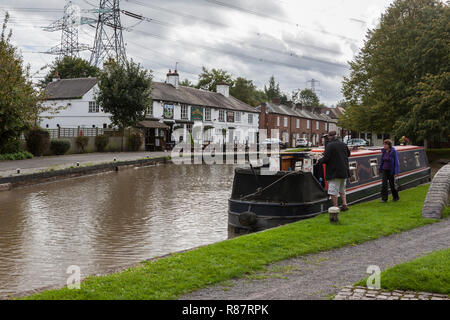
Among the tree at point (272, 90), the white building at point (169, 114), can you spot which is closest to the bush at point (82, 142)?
the white building at point (169, 114)

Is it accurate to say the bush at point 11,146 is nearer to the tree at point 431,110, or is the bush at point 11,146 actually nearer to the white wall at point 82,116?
the white wall at point 82,116

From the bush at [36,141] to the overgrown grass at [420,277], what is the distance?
978 inches

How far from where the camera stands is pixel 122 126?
35375 millimetres

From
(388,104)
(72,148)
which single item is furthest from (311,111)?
(72,148)

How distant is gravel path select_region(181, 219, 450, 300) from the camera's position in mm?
5168

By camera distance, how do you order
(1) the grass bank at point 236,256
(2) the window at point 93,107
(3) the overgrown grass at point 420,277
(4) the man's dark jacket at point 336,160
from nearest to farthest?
(3) the overgrown grass at point 420,277 < (1) the grass bank at point 236,256 < (4) the man's dark jacket at point 336,160 < (2) the window at point 93,107

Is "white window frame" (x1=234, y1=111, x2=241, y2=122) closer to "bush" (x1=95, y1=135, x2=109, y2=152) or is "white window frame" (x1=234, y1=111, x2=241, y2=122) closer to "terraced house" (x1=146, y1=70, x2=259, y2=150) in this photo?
"terraced house" (x1=146, y1=70, x2=259, y2=150)

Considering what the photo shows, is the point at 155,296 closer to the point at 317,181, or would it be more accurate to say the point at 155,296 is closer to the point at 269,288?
the point at 269,288

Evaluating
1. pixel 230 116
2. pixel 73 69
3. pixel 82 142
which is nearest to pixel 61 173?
pixel 82 142

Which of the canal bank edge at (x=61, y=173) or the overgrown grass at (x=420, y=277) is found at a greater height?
the canal bank edge at (x=61, y=173)

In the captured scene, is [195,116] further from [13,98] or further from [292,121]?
[13,98]

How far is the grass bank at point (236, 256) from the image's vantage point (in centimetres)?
516

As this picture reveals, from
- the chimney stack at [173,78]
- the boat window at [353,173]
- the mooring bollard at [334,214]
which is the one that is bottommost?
the mooring bollard at [334,214]

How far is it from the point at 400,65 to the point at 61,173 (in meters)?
23.4
